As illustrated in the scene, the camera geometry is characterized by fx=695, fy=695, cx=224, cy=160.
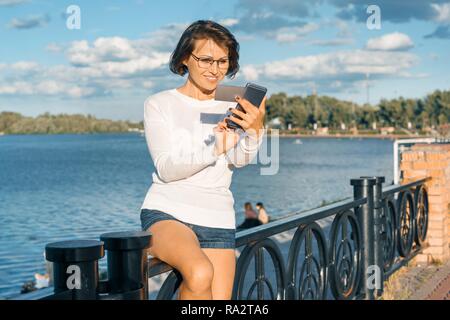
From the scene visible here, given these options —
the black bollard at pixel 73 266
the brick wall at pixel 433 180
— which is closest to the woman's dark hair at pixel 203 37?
the black bollard at pixel 73 266

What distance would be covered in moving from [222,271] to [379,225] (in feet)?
11.6

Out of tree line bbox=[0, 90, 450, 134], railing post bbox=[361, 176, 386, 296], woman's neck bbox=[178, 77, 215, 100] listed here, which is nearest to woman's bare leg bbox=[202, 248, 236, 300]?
woman's neck bbox=[178, 77, 215, 100]

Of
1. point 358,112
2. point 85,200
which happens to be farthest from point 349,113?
point 85,200

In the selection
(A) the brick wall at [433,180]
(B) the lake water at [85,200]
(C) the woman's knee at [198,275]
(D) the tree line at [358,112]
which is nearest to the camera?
(C) the woman's knee at [198,275]

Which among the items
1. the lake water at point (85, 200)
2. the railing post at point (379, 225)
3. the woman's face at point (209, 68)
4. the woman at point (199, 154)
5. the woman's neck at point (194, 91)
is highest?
the woman's face at point (209, 68)

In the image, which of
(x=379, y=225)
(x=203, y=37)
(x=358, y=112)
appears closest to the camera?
(x=203, y=37)

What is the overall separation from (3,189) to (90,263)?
266 feet

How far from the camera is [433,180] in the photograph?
8.66m

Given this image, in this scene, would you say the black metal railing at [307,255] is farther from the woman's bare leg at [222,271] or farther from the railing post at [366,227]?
the woman's bare leg at [222,271]

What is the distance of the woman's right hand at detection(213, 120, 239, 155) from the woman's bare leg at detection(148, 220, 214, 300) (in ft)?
1.27

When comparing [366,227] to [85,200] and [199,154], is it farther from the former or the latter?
[85,200]

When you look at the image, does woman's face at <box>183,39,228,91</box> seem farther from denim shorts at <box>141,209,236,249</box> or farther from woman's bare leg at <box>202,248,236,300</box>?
woman's bare leg at <box>202,248,236,300</box>

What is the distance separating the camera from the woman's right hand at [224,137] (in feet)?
10.0

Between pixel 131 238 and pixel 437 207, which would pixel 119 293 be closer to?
pixel 131 238
